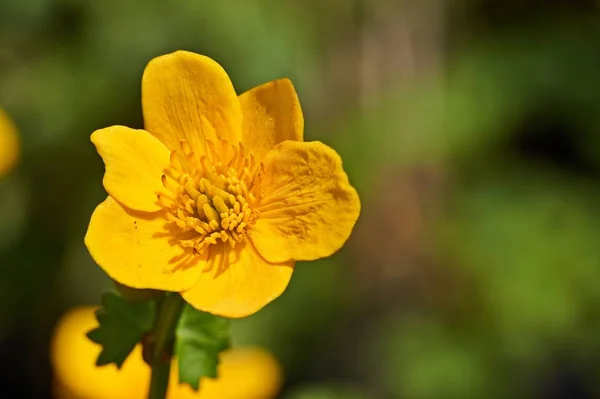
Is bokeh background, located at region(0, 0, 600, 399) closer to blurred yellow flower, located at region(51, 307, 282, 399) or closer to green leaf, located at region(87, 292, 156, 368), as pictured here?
blurred yellow flower, located at region(51, 307, 282, 399)

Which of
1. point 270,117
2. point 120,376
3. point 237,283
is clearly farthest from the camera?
point 120,376

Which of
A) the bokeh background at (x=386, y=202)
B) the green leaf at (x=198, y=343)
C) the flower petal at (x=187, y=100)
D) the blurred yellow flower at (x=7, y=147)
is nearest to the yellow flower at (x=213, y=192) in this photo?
the flower petal at (x=187, y=100)

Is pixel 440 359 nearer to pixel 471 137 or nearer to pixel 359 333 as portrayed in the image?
pixel 359 333

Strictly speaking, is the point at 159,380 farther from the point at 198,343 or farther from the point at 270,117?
the point at 270,117

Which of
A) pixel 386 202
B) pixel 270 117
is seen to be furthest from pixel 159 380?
pixel 386 202

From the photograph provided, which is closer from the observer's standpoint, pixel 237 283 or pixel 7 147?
pixel 237 283

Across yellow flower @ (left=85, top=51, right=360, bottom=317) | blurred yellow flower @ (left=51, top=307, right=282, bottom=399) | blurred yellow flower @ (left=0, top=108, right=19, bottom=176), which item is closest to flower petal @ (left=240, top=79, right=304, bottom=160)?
yellow flower @ (left=85, top=51, right=360, bottom=317)
